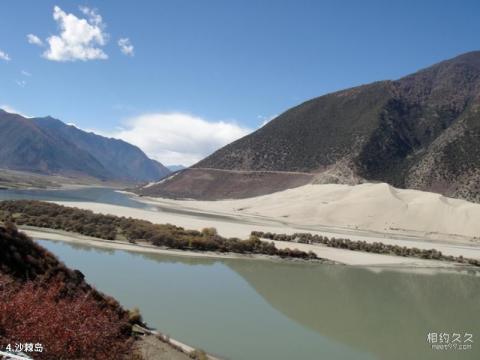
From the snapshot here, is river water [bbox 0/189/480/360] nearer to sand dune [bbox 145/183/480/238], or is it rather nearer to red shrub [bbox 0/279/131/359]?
red shrub [bbox 0/279/131/359]

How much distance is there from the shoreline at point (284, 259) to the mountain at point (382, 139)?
51772 mm

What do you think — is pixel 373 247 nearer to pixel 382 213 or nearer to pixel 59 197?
pixel 382 213

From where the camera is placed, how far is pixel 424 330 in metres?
20.9

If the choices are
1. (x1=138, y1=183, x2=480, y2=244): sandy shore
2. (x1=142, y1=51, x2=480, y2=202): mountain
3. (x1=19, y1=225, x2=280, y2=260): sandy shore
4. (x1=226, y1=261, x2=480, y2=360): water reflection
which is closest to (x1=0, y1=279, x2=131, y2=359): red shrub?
(x1=226, y1=261, x2=480, y2=360): water reflection

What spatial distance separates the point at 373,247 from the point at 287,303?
2483 cm

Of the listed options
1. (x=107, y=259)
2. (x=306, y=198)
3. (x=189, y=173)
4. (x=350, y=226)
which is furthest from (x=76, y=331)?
(x=189, y=173)

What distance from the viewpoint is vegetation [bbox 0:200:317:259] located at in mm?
38594

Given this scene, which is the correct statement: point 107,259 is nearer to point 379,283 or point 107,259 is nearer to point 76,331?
point 379,283

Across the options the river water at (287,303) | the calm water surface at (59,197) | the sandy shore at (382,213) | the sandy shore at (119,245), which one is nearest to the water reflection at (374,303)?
the river water at (287,303)

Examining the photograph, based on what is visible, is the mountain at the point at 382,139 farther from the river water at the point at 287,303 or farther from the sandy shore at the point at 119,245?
the sandy shore at the point at 119,245

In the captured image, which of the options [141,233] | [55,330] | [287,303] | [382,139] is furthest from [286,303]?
[382,139]

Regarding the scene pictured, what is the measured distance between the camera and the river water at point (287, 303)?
57.5 ft

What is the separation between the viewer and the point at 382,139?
124750mm

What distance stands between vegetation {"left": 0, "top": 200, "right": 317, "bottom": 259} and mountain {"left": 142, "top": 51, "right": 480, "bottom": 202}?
2421 inches
